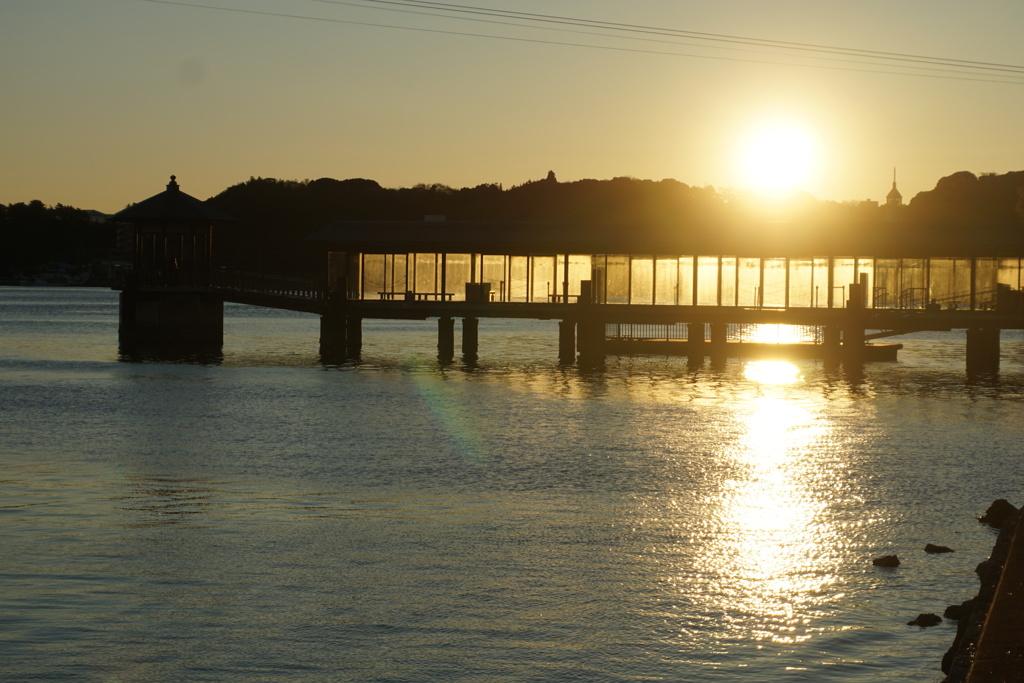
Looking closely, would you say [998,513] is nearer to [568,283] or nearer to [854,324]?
[854,324]

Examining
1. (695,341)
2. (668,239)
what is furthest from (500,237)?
(695,341)

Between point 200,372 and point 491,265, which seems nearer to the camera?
point 200,372

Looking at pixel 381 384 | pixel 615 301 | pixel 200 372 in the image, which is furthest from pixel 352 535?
pixel 615 301

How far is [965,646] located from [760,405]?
35.5 metres

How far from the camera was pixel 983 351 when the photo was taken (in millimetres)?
65125

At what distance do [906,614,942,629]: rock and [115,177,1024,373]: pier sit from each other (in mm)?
47811

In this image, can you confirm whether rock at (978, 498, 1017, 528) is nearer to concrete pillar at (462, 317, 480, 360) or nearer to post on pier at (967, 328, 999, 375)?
post on pier at (967, 328, 999, 375)

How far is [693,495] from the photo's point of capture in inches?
1043

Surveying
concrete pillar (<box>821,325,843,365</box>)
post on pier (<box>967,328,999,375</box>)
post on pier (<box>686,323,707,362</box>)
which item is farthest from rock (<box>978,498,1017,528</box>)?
post on pier (<box>686,323,707,362</box>)

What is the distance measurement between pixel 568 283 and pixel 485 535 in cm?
4828

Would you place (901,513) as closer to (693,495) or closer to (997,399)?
(693,495)

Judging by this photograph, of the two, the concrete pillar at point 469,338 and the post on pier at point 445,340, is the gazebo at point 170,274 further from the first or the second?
the concrete pillar at point 469,338

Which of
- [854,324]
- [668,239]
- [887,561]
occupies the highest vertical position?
[668,239]

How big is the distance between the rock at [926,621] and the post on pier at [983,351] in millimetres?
52079
